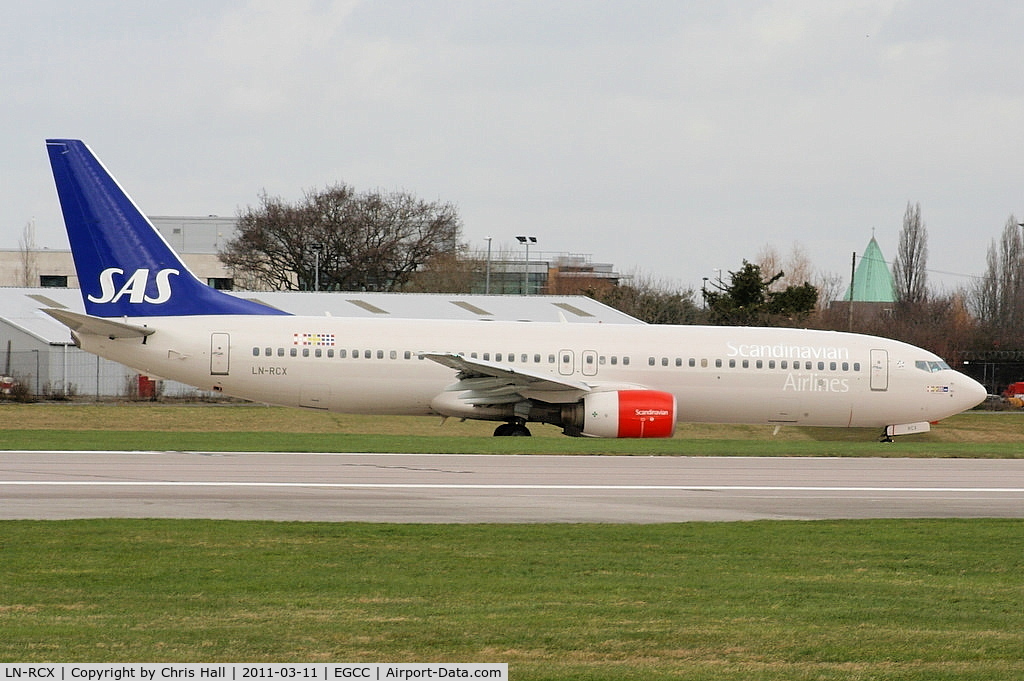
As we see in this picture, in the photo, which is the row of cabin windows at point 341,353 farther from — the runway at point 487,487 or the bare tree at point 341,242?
the bare tree at point 341,242

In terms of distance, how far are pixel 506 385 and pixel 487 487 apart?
12402 mm

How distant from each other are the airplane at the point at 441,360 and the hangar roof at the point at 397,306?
20010 millimetres

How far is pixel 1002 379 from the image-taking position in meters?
65.3

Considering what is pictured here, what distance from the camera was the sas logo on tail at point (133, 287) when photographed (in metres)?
31.0

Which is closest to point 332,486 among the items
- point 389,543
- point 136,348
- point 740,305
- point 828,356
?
point 389,543

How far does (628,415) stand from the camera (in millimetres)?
29453

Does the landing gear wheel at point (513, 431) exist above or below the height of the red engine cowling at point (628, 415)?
below

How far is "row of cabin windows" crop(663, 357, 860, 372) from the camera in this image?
31594 mm

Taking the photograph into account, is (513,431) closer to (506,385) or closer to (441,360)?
(506,385)

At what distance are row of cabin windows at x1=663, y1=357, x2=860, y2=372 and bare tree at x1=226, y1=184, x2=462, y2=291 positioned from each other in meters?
61.4

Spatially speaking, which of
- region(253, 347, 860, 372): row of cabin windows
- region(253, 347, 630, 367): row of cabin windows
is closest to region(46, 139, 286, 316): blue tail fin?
region(253, 347, 630, 367): row of cabin windows

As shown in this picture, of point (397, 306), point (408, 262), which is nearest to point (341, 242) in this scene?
point (408, 262)
